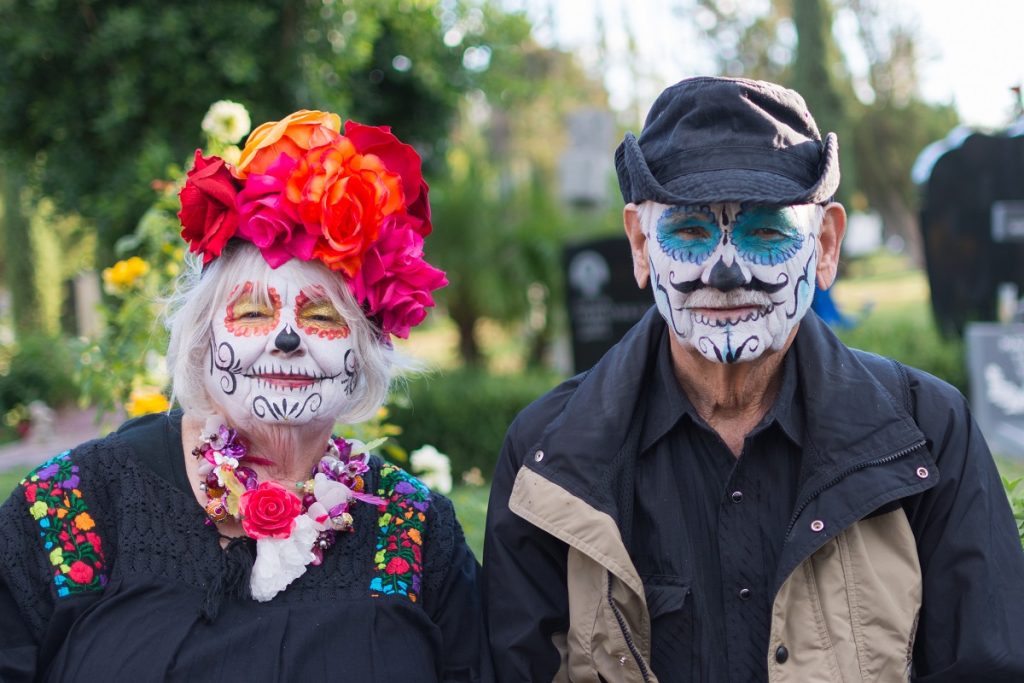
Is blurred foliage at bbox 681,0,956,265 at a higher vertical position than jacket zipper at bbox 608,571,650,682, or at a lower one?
higher

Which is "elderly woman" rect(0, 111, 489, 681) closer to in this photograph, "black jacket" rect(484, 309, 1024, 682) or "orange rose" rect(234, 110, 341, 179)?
"orange rose" rect(234, 110, 341, 179)

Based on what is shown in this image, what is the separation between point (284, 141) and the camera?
2430 millimetres

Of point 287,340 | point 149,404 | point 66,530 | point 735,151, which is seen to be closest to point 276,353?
point 287,340

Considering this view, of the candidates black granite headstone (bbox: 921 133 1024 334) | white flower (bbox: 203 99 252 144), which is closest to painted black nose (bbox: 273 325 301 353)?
white flower (bbox: 203 99 252 144)

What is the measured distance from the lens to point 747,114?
2.24 metres

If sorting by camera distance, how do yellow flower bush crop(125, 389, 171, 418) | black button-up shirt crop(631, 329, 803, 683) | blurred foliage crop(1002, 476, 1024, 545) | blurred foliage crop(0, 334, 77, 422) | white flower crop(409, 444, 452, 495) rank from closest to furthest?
1. black button-up shirt crop(631, 329, 803, 683)
2. blurred foliage crop(1002, 476, 1024, 545)
3. yellow flower bush crop(125, 389, 171, 418)
4. white flower crop(409, 444, 452, 495)
5. blurred foliage crop(0, 334, 77, 422)

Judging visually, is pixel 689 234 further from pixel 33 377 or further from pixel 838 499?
pixel 33 377

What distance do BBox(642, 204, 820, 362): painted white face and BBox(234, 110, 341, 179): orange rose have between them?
774 millimetres

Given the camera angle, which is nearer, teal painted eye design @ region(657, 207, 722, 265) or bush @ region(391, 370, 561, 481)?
teal painted eye design @ region(657, 207, 722, 265)

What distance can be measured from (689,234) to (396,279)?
25.9 inches

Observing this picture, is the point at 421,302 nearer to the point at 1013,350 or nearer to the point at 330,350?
the point at 330,350

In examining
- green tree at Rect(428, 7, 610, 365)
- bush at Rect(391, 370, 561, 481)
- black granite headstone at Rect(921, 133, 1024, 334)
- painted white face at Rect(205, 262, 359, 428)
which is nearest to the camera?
painted white face at Rect(205, 262, 359, 428)

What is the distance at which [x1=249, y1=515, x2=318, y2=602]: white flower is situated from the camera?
2.29 metres

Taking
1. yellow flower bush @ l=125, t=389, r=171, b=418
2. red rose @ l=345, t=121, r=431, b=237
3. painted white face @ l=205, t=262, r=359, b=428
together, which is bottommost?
yellow flower bush @ l=125, t=389, r=171, b=418
